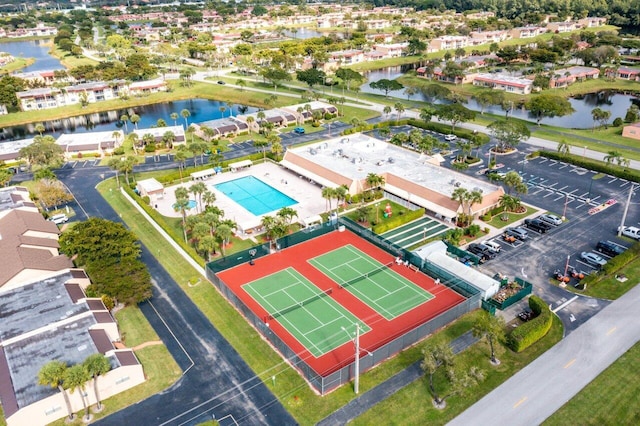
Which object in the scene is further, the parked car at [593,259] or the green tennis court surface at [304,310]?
the parked car at [593,259]

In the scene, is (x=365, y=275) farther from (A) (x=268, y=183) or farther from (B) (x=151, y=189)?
→ (B) (x=151, y=189)

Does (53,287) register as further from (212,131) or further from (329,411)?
(212,131)

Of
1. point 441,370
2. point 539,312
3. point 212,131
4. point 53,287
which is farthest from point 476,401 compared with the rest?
point 212,131

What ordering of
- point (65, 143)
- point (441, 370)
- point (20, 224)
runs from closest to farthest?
point (441, 370) < point (20, 224) < point (65, 143)

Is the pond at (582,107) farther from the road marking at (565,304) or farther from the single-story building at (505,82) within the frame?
the road marking at (565,304)

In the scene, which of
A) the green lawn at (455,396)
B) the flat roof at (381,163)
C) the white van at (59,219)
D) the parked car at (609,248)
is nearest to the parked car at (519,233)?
the flat roof at (381,163)

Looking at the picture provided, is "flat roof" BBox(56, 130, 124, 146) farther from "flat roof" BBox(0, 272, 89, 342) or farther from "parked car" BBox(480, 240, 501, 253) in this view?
"parked car" BBox(480, 240, 501, 253)

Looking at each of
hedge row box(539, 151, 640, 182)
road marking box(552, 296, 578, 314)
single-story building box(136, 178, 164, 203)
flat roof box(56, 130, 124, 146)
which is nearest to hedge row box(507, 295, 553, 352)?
road marking box(552, 296, 578, 314)
